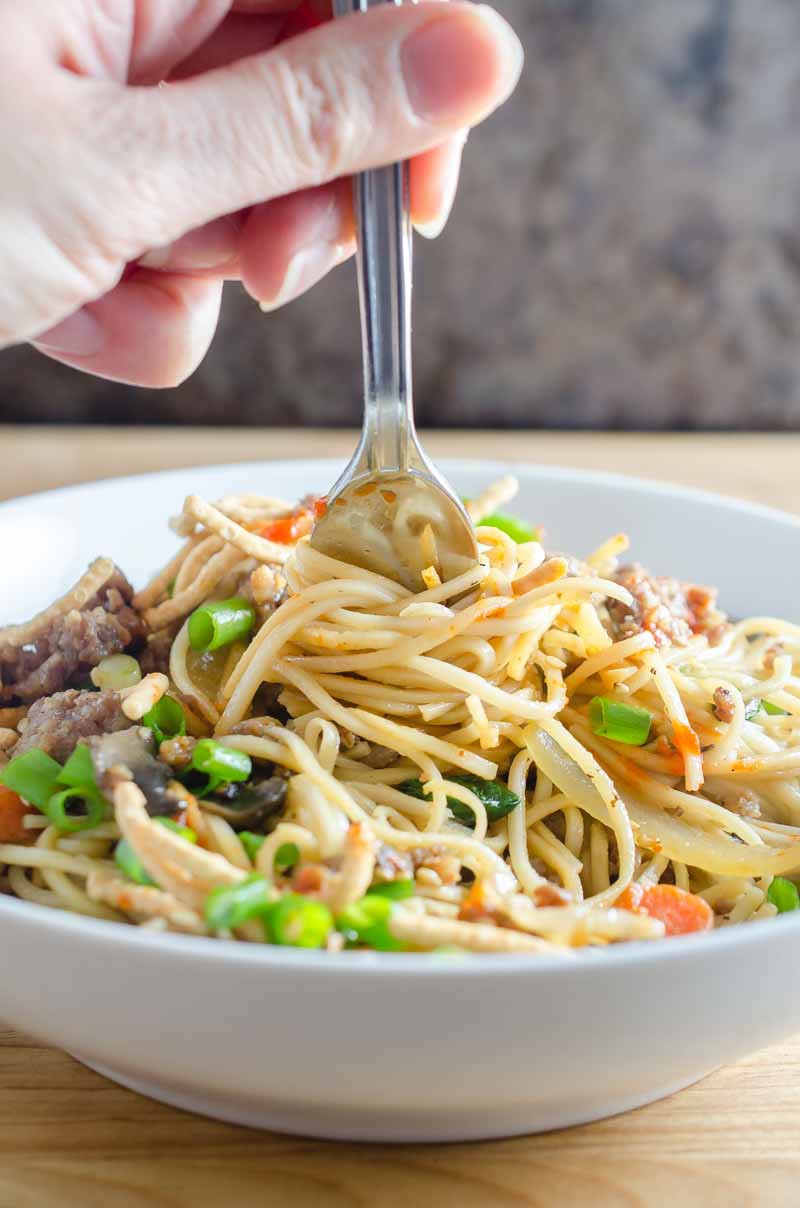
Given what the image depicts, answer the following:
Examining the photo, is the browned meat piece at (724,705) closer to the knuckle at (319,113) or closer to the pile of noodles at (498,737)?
the pile of noodles at (498,737)

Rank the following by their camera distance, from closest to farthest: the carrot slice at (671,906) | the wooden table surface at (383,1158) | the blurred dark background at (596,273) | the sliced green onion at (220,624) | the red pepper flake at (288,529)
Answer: the wooden table surface at (383,1158), the carrot slice at (671,906), the sliced green onion at (220,624), the red pepper flake at (288,529), the blurred dark background at (596,273)

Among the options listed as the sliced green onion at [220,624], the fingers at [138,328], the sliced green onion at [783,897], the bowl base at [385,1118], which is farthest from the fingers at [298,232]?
the bowl base at [385,1118]

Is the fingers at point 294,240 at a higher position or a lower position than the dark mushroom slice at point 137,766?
higher

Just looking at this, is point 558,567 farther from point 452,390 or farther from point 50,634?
point 452,390

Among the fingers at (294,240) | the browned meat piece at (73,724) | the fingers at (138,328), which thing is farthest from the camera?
the fingers at (138,328)

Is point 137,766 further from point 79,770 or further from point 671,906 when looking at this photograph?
point 671,906

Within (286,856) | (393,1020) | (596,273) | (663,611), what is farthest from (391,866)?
(596,273)

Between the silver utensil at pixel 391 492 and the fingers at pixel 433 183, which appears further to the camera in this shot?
the fingers at pixel 433 183
